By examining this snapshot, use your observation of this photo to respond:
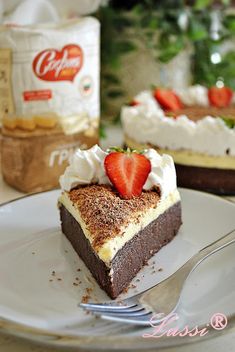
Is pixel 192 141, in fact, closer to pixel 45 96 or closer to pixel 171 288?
pixel 45 96

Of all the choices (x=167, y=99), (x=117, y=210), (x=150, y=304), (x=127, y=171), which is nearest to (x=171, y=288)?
(x=150, y=304)

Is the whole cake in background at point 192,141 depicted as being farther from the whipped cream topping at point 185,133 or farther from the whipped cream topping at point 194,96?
the whipped cream topping at point 194,96

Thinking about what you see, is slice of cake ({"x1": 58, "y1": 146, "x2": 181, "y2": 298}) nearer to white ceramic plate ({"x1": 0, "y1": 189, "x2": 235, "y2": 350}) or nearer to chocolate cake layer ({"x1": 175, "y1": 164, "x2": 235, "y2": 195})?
white ceramic plate ({"x1": 0, "y1": 189, "x2": 235, "y2": 350})

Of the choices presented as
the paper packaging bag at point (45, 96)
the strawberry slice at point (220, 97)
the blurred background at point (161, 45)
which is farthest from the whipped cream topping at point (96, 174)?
the blurred background at point (161, 45)

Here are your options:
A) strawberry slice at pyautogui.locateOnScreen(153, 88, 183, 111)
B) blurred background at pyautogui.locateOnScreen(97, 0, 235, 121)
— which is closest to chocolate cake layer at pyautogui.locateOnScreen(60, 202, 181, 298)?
strawberry slice at pyautogui.locateOnScreen(153, 88, 183, 111)

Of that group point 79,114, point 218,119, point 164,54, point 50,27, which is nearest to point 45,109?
point 79,114

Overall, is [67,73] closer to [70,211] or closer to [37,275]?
[70,211]

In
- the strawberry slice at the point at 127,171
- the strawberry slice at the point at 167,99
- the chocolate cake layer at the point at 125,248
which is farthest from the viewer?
the strawberry slice at the point at 167,99
